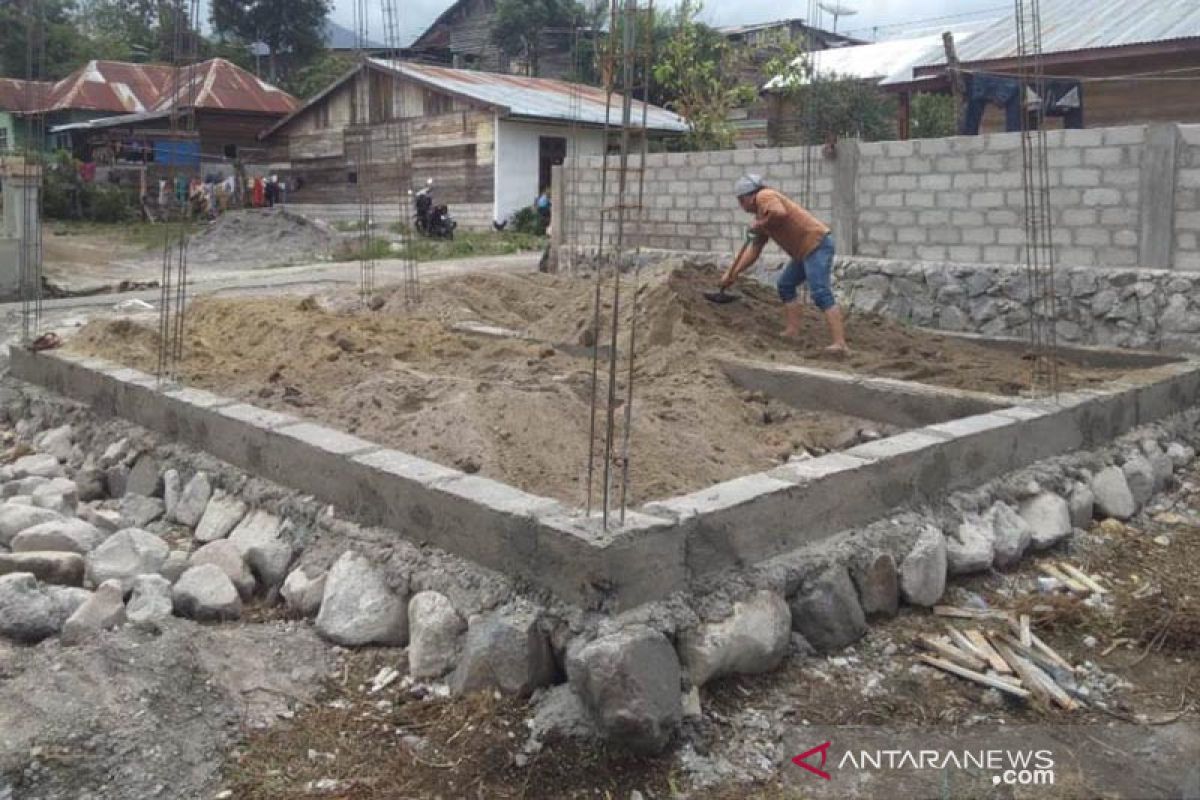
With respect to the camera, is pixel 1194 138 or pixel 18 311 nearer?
pixel 1194 138

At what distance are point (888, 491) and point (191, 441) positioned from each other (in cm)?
330

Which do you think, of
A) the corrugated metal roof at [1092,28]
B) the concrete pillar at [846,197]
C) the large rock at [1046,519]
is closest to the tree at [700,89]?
the corrugated metal roof at [1092,28]

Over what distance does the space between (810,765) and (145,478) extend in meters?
3.82

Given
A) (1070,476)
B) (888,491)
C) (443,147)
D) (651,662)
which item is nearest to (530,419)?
(888,491)

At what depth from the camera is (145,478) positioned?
5.58 metres

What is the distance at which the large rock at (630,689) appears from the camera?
302 centimetres

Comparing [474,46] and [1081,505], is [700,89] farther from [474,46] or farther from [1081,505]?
[474,46]

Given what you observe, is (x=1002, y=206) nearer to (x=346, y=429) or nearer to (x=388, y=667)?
(x=346, y=429)

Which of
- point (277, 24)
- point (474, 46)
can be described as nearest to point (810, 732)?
point (474, 46)

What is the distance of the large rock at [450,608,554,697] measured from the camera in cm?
330

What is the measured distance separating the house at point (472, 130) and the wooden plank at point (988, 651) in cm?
1850

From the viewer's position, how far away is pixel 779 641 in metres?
3.58

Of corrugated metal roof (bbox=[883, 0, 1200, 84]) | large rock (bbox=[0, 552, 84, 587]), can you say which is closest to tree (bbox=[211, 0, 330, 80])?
corrugated metal roof (bbox=[883, 0, 1200, 84])

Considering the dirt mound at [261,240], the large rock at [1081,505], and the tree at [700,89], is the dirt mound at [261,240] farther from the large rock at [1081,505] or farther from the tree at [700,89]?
the large rock at [1081,505]
